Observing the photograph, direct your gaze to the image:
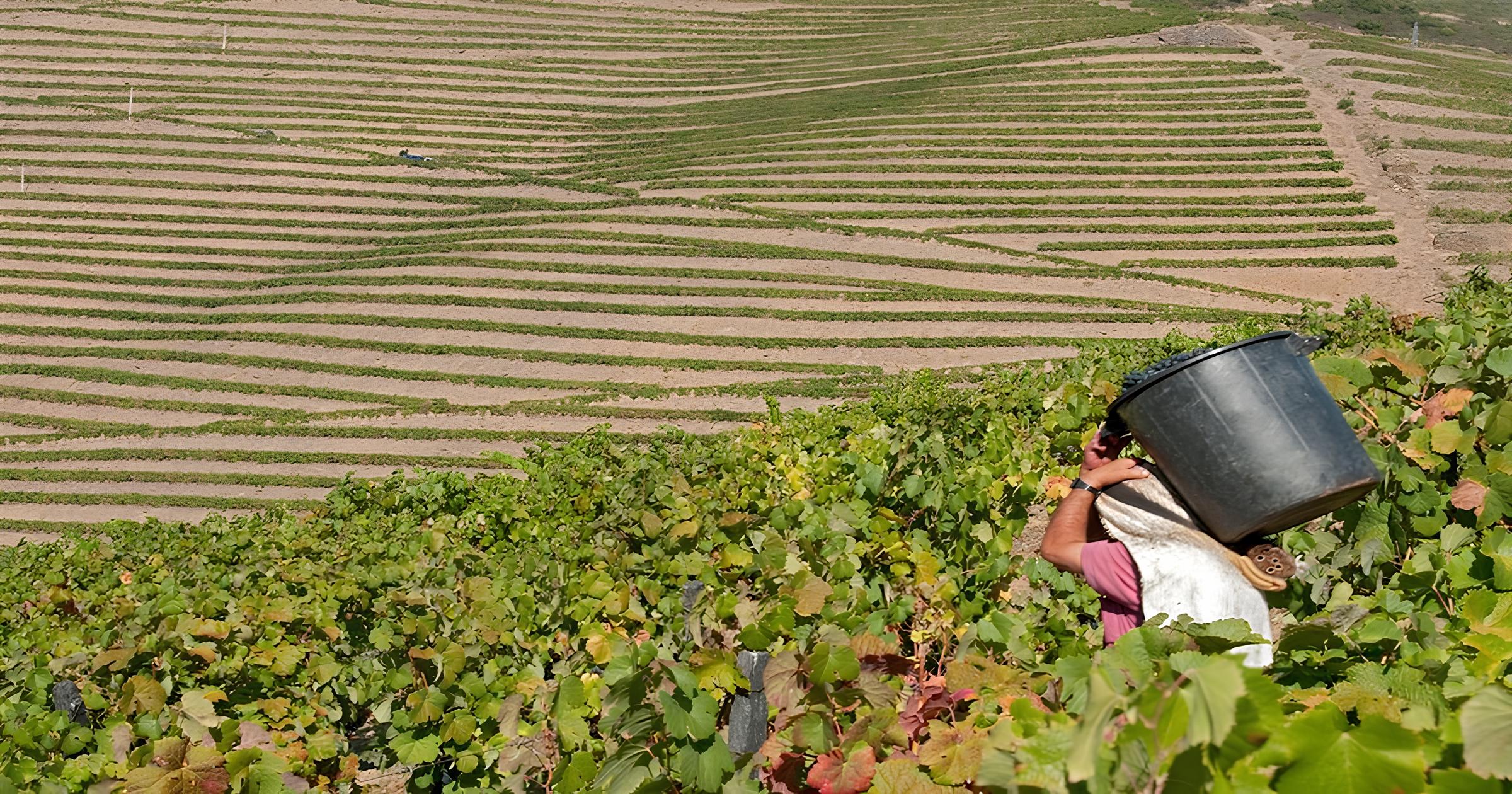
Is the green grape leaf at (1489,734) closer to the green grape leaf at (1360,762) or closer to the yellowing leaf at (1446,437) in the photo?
the green grape leaf at (1360,762)

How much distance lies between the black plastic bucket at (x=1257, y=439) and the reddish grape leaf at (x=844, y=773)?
1304 mm

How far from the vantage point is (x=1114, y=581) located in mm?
3389

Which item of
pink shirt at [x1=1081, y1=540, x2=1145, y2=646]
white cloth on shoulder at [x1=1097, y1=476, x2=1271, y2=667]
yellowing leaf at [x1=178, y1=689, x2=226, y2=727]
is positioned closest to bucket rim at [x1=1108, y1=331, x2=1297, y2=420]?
white cloth on shoulder at [x1=1097, y1=476, x2=1271, y2=667]

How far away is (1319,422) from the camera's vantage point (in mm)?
3246

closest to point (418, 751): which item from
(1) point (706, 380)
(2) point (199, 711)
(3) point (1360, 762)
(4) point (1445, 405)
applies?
(2) point (199, 711)

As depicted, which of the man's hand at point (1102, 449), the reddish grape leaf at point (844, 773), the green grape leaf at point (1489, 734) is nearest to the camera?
the green grape leaf at point (1489, 734)

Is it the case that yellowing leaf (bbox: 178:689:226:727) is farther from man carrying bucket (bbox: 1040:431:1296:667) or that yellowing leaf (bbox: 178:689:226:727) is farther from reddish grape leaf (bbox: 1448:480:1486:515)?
reddish grape leaf (bbox: 1448:480:1486:515)

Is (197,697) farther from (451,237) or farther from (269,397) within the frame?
(451,237)

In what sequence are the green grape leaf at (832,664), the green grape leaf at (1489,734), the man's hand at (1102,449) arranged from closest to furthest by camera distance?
the green grape leaf at (1489,734) → the green grape leaf at (832,664) → the man's hand at (1102,449)

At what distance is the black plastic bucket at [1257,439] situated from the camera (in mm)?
3205

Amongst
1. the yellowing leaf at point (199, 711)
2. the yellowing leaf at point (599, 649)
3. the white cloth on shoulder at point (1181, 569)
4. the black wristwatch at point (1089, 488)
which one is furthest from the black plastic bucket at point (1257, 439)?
the yellowing leaf at point (199, 711)

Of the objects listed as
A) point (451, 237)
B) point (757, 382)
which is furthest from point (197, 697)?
point (451, 237)

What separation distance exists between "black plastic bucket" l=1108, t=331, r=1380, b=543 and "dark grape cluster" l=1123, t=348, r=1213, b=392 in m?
0.02

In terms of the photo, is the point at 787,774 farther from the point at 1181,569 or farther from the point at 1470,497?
the point at 1470,497
